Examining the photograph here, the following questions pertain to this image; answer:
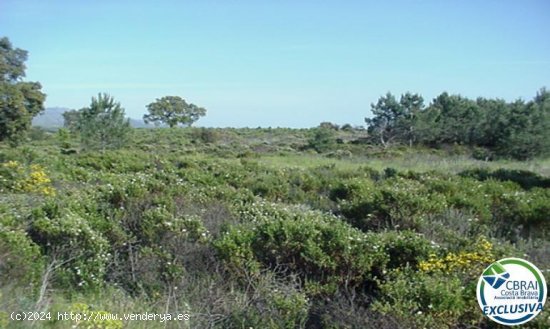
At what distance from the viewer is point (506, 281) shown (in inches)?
147

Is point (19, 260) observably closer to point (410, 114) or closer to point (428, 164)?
point (428, 164)

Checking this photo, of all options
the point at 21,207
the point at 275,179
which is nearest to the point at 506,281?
Answer: the point at 21,207

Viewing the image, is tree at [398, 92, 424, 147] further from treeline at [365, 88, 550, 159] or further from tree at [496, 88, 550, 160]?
tree at [496, 88, 550, 160]

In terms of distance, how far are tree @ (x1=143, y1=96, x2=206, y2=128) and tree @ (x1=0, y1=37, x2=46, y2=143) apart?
47.9 metres

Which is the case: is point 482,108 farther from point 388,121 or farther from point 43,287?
point 43,287

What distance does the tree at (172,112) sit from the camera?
3231 inches

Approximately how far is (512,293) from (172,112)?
83.2 m

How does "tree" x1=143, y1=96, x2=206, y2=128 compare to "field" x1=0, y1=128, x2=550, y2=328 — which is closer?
"field" x1=0, y1=128, x2=550, y2=328

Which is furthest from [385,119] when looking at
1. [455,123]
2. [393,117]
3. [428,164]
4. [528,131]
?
[428,164]

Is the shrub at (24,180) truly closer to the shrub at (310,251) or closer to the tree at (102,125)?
the shrub at (310,251)

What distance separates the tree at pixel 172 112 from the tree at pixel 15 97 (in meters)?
47.9

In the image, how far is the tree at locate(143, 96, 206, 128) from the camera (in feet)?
269

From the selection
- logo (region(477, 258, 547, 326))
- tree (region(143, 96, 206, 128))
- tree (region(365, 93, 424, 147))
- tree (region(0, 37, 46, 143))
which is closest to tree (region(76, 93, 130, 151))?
tree (region(0, 37, 46, 143))

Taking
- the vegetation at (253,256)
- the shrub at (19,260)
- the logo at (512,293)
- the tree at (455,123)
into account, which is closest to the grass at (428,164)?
the vegetation at (253,256)
